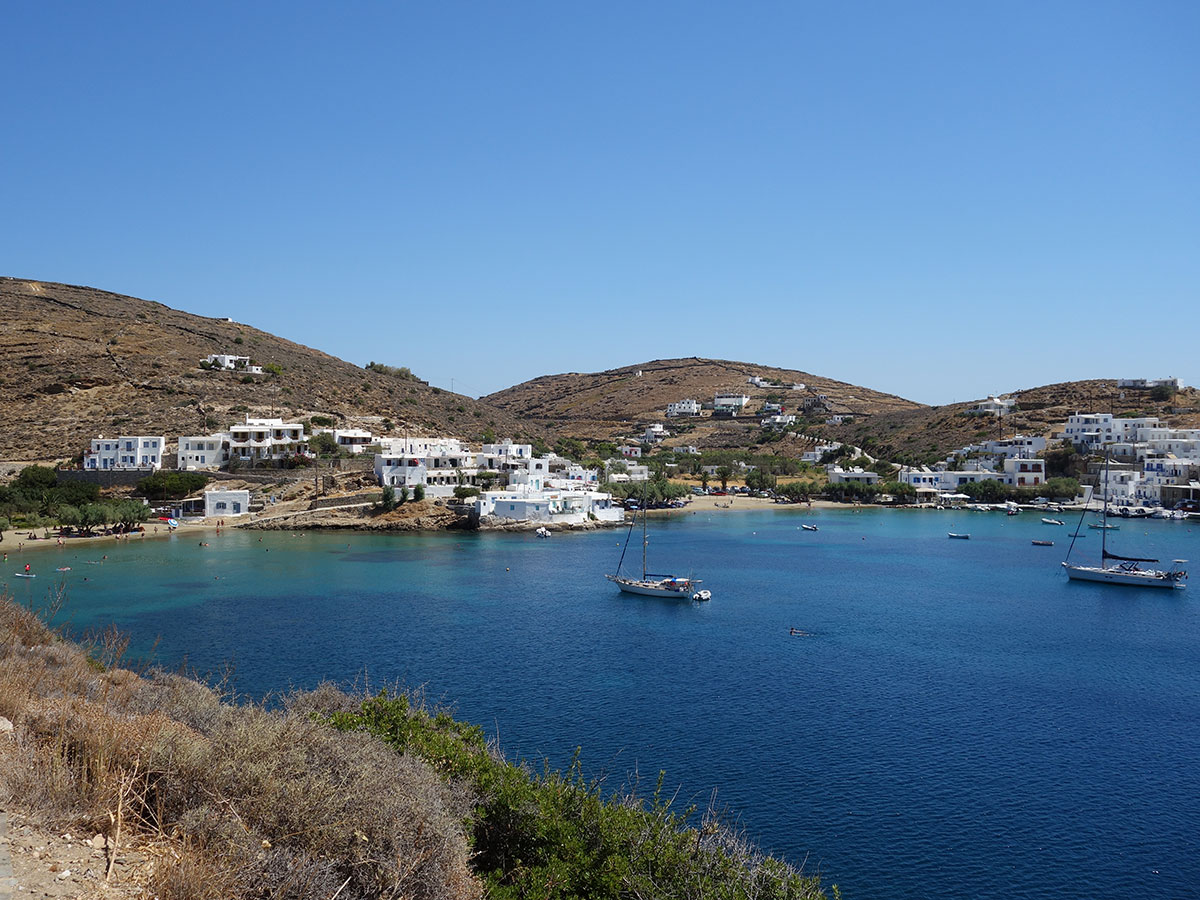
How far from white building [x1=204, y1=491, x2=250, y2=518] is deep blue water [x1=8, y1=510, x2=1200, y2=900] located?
1005cm

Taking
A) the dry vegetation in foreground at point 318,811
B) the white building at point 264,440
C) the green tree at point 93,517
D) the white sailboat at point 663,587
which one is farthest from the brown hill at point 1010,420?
the dry vegetation in foreground at point 318,811

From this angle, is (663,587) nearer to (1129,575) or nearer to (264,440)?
(1129,575)

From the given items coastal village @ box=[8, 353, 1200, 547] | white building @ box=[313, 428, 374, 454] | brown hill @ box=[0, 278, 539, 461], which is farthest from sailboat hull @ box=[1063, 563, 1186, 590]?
brown hill @ box=[0, 278, 539, 461]

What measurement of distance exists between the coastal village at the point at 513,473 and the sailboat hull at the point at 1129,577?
19.5 m

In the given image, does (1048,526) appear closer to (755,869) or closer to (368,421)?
(368,421)

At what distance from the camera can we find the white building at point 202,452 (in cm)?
6397

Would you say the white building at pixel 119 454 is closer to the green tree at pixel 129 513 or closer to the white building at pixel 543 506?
the green tree at pixel 129 513

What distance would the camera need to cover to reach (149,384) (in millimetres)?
74500

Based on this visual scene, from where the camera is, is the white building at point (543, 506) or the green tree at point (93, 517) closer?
the green tree at point (93, 517)

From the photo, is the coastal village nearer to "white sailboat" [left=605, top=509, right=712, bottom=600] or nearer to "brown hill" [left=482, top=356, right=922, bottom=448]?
"white sailboat" [left=605, top=509, right=712, bottom=600]

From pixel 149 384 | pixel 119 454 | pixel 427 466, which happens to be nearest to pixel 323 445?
pixel 427 466

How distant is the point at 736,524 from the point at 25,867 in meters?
66.2

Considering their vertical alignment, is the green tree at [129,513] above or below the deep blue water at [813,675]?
above

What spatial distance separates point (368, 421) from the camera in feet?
266
